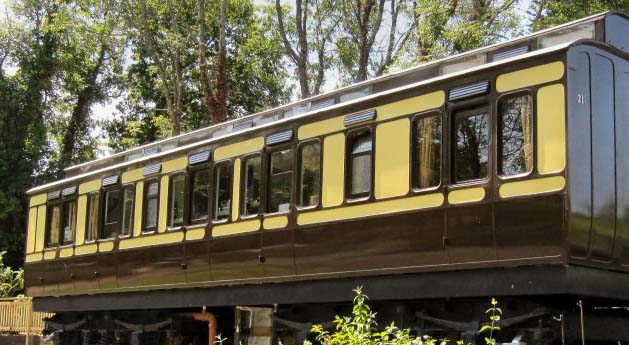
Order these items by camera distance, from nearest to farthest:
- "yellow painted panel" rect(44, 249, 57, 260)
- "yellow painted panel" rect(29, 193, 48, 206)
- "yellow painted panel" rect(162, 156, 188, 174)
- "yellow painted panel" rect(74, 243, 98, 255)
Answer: "yellow painted panel" rect(162, 156, 188, 174), "yellow painted panel" rect(74, 243, 98, 255), "yellow painted panel" rect(44, 249, 57, 260), "yellow painted panel" rect(29, 193, 48, 206)

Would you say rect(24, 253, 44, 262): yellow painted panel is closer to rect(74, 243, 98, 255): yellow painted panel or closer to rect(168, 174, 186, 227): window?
rect(74, 243, 98, 255): yellow painted panel

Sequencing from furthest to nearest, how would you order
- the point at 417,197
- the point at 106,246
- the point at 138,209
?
1. the point at 106,246
2. the point at 138,209
3. the point at 417,197

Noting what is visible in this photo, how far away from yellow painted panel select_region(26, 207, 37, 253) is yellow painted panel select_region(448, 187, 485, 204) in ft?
36.1

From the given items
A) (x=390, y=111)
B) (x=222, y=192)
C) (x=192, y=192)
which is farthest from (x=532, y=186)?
(x=192, y=192)

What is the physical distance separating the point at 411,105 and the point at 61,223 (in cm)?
921

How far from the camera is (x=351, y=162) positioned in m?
9.96

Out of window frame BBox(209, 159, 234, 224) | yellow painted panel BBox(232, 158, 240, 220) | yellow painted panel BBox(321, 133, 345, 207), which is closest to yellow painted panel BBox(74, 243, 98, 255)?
window frame BBox(209, 159, 234, 224)

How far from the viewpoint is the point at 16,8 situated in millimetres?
37500

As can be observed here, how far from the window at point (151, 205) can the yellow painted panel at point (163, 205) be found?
0.18 metres

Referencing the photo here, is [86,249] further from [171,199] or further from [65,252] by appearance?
[171,199]

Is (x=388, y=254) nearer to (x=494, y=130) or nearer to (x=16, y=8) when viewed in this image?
(x=494, y=130)

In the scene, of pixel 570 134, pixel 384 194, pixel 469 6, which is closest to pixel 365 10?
Result: pixel 469 6

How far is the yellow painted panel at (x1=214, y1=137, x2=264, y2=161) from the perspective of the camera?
37.7 feet

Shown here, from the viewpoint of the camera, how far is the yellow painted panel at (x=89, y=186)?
15.1m
